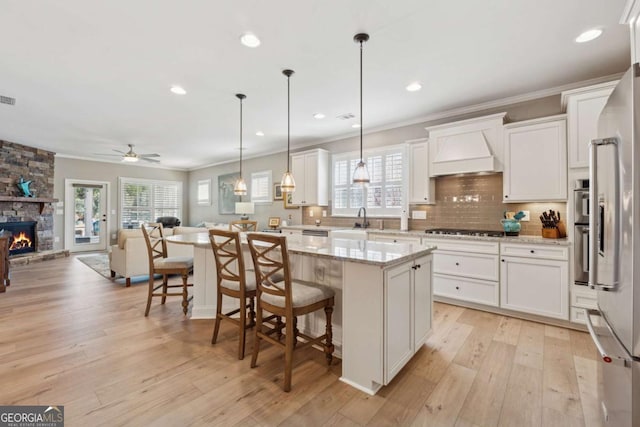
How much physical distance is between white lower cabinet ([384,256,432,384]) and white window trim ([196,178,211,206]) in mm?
7802

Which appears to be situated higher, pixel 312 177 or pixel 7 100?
pixel 7 100

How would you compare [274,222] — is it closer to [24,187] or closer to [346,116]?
[346,116]

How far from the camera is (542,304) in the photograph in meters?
2.97

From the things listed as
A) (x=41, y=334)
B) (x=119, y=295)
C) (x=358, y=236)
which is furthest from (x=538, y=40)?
(x=119, y=295)

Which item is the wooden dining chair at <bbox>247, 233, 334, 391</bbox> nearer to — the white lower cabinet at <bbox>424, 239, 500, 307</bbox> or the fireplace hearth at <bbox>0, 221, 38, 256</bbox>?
the white lower cabinet at <bbox>424, 239, 500, 307</bbox>

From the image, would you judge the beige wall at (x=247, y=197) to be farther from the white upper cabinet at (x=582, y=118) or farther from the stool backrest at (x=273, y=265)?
the white upper cabinet at (x=582, y=118)

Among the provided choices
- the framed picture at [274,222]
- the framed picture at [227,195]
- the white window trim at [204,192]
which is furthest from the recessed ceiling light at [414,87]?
the white window trim at [204,192]

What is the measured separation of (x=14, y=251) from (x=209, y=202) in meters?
4.32

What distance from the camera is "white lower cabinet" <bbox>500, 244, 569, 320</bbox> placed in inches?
113

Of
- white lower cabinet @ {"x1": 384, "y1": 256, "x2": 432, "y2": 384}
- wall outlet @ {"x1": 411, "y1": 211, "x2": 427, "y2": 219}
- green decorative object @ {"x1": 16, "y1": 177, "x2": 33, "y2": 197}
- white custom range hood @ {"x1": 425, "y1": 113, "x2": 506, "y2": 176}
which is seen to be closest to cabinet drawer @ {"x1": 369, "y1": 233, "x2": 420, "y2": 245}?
wall outlet @ {"x1": 411, "y1": 211, "x2": 427, "y2": 219}

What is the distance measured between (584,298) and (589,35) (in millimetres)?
2394

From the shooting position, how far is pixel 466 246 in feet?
11.3

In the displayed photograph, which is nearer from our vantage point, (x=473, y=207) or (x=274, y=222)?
(x=473, y=207)

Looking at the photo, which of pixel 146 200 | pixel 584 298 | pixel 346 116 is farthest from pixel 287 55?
pixel 146 200
